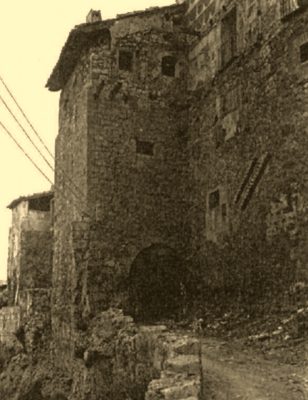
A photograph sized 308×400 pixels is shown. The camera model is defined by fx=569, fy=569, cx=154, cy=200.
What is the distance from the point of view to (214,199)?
15.1 m

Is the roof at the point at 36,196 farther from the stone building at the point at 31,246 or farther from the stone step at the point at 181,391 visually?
the stone step at the point at 181,391

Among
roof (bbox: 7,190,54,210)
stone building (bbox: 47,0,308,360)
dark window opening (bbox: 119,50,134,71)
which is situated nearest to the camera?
stone building (bbox: 47,0,308,360)

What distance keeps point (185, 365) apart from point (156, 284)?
309 inches

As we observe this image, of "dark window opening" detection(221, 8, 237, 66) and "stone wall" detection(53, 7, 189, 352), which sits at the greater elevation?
"dark window opening" detection(221, 8, 237, 66)

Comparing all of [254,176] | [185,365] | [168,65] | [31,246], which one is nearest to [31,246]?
[31,246]

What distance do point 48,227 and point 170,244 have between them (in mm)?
11459

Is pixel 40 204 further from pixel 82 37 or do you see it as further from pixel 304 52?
pixel 304 52

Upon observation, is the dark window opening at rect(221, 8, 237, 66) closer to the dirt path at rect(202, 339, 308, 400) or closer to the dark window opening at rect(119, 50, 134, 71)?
the dark window opening at rect(119, 50, 134, 71)

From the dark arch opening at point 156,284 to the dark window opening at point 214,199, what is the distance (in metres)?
1.74

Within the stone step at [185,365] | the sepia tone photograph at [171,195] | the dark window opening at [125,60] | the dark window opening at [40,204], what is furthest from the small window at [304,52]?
the dark window opening at [40,204]

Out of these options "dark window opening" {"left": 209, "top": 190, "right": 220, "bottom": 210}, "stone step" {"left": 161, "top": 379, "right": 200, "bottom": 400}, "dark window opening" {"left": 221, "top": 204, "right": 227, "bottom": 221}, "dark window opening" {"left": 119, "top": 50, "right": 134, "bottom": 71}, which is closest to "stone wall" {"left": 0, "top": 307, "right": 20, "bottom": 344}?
"dark window opening" {"left": 209, "top": 190, "right": 220, "bottom": 210}

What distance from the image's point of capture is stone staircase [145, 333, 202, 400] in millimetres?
6727

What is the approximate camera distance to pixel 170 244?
15.6m

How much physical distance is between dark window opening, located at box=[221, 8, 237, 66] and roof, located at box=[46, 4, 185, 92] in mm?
2308
